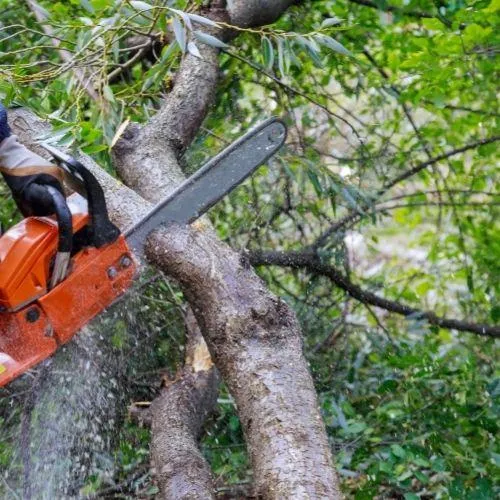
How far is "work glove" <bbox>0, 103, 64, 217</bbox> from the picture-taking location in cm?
244

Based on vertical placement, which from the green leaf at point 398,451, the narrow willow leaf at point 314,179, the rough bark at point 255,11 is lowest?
the green leaf at point 398,451

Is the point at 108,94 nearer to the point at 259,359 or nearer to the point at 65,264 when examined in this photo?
the point at 65,264

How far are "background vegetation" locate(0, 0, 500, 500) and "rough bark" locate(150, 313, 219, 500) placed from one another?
30cm

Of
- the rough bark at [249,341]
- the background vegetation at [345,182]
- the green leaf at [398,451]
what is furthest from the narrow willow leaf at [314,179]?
the green leaf at [398,451]

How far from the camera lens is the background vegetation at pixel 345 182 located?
3.19 m

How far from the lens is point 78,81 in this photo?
347 cm

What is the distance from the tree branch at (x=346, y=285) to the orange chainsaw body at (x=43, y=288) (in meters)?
1.38

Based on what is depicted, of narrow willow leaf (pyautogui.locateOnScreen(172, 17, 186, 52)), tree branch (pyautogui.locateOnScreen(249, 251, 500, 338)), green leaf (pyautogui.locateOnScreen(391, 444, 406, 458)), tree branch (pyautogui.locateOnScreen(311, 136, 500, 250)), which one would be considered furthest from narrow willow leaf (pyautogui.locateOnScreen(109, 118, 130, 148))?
green leaf (pyautogui.locateOnScreen(391, 444, 406, 458))

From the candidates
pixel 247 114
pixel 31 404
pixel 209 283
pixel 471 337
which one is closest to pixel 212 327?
pixel 209 283

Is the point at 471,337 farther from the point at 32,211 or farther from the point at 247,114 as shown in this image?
the point at 32,211

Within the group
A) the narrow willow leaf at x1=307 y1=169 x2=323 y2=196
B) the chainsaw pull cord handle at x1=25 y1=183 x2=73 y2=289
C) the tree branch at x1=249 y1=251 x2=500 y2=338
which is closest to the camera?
the chainsaw pull cord handle at x1=25 y1=183 x2=73 y2=289

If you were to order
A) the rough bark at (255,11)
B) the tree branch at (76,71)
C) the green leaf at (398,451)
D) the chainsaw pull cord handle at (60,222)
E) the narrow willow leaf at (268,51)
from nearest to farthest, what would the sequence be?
the chainsaw pull cord handle at (60,222)
the green leaf at (398,451)
the narrow willow leaf at (268,51)
the tree branch at (76,71)
the rough bark at (255,11)

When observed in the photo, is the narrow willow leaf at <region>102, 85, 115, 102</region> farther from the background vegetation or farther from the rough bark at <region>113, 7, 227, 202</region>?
the rough bark at <region>113, 7, 227, 202</region>

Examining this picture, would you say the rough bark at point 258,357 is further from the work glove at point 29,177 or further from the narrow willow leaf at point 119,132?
the work glove at point 29,177
